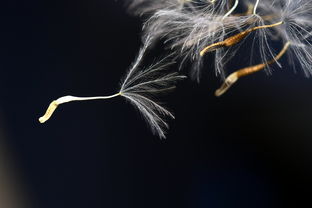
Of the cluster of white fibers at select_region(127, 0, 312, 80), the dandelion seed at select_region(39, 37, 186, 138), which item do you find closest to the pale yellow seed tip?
the dandelion seed at select_region(39, 37, 186, 138)

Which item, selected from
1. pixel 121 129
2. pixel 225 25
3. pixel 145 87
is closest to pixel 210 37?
pixel 225 25

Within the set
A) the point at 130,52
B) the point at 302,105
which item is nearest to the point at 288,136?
the point at 302,105

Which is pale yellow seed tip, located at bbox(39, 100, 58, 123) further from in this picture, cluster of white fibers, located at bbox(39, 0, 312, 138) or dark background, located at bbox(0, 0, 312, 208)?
dark background, located at bbox(0, 0, 312, 208)

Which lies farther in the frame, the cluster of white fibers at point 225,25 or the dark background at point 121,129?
the dark background at point 121,129

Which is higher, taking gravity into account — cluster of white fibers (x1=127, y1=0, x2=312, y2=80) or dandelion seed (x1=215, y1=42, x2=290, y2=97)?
cluster of white fibers (x1=127, y1=0, x2=312, y2=80)

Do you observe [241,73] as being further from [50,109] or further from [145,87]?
[50,109]

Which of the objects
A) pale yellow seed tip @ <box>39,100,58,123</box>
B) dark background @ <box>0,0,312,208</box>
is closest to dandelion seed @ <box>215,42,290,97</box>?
dark background @ <box>0,0,312,208</box>

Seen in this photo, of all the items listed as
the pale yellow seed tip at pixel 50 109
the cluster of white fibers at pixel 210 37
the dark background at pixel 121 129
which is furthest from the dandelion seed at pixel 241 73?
the pale yellow seed tip at pixel 50 109

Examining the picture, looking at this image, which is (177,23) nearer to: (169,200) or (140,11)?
(140,11)

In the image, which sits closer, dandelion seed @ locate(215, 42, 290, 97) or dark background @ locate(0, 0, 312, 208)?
dandelion seed @ locate(215, 42, 290, 97)

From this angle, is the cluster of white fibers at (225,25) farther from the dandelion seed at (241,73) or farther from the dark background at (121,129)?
the dark background at (121,129)
